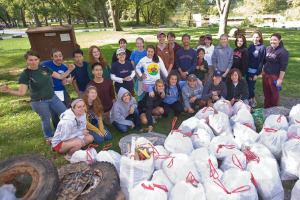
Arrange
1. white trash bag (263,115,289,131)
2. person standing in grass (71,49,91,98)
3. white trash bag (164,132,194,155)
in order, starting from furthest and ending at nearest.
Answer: person standing in grass (71,49,91,98) → white trash bag (263,115,289,131) → white trash bag (164,132,194,155)

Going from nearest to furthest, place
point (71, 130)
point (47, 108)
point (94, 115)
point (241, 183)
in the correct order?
point (241, 183) → point (71, 130) → point (47, 108) → point (94, 115)

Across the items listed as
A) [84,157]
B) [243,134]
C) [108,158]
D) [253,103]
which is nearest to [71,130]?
[84,157]

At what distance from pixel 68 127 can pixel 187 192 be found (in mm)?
2092

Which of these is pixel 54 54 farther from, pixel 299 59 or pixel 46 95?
pixel 299 59

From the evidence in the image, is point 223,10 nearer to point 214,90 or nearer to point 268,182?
point 214,90

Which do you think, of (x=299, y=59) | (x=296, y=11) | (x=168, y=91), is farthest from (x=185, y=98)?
(x=296, y=11)

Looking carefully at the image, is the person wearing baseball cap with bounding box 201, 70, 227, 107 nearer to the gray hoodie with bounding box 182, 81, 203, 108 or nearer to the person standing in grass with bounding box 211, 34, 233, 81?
the gray hoodie with bounding box 182, 81, 203, 108

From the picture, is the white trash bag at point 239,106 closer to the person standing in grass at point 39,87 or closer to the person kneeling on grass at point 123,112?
the person kneeling on grass at point 123,112

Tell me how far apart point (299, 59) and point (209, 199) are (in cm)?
965

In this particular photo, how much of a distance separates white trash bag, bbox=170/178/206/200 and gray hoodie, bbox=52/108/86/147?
1946mm

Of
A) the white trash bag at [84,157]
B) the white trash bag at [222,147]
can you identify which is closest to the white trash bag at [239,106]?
the white trash bag at [222,147]

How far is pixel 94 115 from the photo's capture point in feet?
12.7

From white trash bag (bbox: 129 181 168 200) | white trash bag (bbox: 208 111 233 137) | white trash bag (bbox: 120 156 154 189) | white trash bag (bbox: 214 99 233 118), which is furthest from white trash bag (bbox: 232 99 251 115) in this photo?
white trash bag (bbox: 129 181 168 200)

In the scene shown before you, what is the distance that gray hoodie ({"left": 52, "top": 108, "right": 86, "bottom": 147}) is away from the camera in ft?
10.3
